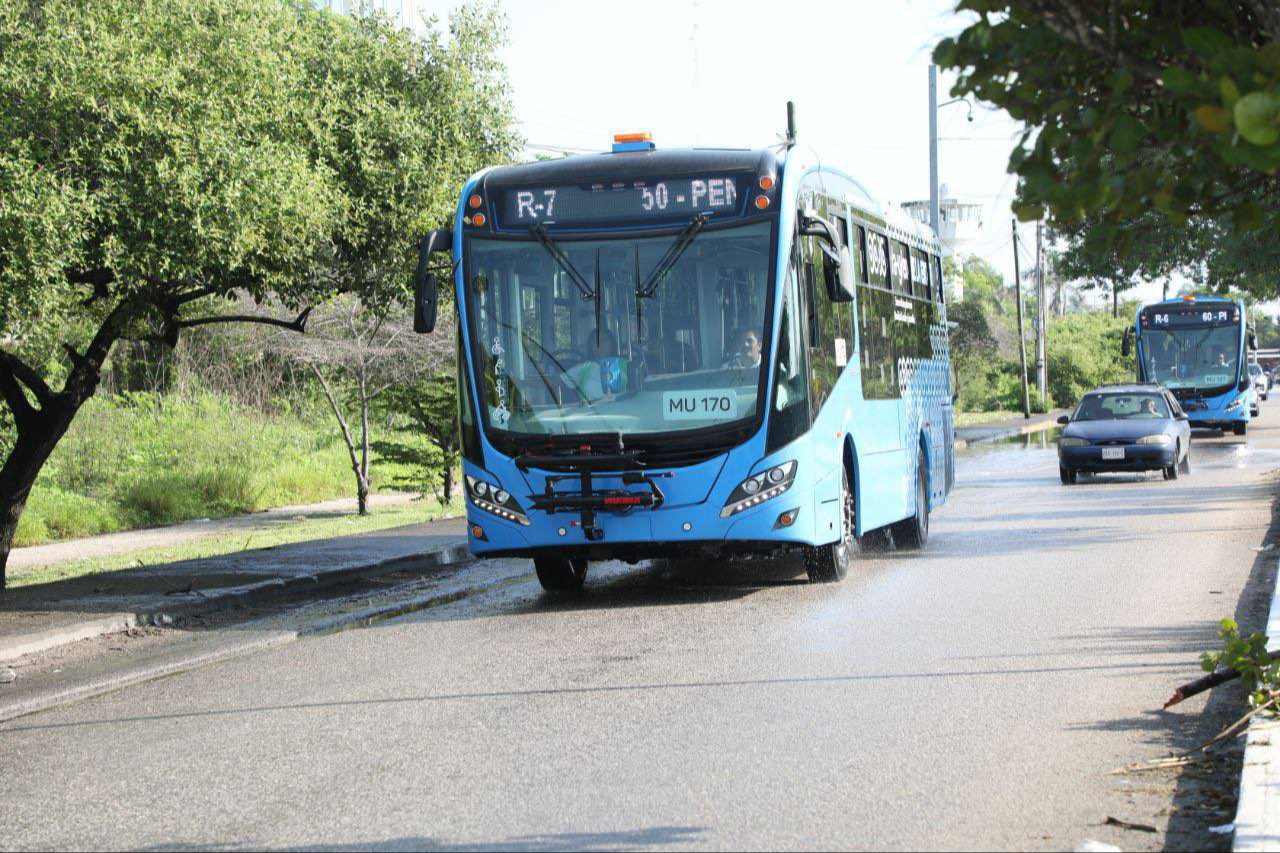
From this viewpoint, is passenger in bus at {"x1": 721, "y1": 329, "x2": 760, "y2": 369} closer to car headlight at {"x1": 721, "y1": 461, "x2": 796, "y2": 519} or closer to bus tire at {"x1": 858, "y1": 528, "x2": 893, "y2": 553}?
car headlight at {"x1": 721, "y1": 461, "x2": 796, "y2": 519}

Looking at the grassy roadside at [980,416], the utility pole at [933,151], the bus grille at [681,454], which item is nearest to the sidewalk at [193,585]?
the bus grille at [681,454]

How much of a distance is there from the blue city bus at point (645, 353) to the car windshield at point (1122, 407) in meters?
14.4

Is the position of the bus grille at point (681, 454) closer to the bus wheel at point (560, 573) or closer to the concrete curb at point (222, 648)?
the bus wheel at point (560, 573)

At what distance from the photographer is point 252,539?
22.2 m

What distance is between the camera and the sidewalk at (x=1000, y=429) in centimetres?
4275

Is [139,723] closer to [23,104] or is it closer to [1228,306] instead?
[23,104]

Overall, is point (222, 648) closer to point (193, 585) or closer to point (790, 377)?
point (193, 585)

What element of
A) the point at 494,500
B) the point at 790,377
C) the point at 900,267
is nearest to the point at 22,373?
the point at 494,500

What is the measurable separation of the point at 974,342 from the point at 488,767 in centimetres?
6277

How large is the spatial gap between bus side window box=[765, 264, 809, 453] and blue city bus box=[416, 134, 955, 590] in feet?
0.05

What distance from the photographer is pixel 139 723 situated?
822cm

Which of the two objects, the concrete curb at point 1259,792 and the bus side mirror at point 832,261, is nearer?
the concrete curb at point 1259,792

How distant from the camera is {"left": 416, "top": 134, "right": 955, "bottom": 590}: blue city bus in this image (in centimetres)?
1166

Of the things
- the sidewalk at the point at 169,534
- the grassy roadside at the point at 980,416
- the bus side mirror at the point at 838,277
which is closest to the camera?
the bus side mirror at the point at 838,277
